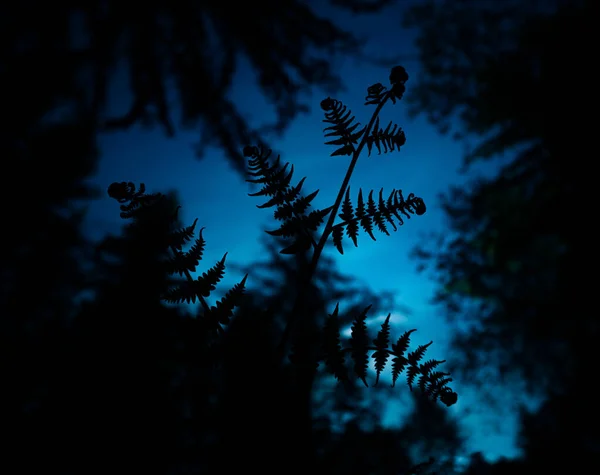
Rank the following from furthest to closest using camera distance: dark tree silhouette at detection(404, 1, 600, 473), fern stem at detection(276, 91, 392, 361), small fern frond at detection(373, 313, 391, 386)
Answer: dark tree silhouette at detection(404, 1, 600, 473)
small fern frond at detection(373, 313, 391, 386)
fern stem at detection(276, 91, 392, 361)

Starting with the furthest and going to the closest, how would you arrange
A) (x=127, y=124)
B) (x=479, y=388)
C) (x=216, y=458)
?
(x=479, y=388)
(x=127, y=124)
(x=216, y=458)

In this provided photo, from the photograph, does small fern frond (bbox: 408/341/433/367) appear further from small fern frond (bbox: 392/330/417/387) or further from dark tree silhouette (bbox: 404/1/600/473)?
dark tree silhouette (bbox: 404/1/600/473)

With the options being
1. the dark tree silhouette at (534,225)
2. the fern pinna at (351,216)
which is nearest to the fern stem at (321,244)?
the fern pinna at (351,216)

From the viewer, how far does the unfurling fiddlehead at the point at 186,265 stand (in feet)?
3.37

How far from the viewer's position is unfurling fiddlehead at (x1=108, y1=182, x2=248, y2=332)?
1.03 metres

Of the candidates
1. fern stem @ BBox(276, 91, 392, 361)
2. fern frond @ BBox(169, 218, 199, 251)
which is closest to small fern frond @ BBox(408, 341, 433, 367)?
fern stem @ BBox(276, 91, 392, 361)

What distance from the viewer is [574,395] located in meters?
8.61

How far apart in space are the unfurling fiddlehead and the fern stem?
7.9 inches

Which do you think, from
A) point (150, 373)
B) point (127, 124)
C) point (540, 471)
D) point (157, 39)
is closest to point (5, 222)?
point (127, 124)

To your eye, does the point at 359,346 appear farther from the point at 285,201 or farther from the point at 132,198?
the point at 132,198

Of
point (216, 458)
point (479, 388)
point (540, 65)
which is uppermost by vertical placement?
point (540, 65)

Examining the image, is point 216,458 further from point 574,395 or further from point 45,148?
point 574,395

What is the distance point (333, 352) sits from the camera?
3.28 ft

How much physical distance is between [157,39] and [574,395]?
14.1m
